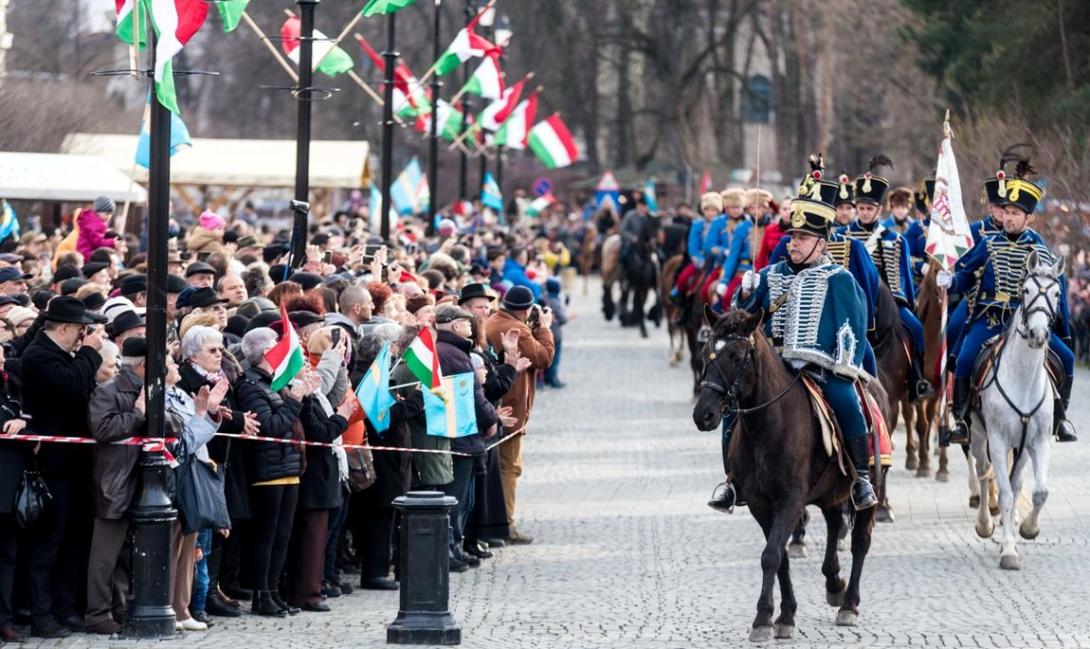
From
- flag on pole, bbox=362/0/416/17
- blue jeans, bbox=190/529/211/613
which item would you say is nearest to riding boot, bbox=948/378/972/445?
flag on pole, bbox=362/0/416/17

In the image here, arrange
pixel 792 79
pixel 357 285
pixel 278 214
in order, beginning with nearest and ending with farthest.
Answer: pixel 357 285 → pixel 792 79 → pixel 278 214

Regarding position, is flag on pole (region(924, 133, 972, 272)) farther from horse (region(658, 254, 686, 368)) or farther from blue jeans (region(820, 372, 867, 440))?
horse (region(658, 254, 686, 368))

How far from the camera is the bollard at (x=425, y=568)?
12109 mm

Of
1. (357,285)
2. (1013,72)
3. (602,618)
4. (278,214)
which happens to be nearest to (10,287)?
(357,285)

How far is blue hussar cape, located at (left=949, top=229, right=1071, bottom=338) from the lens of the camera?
637 inches

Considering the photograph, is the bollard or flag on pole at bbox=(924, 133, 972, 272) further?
flag on pole at bbox=(924, 133, 972, 272)

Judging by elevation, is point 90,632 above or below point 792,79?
below

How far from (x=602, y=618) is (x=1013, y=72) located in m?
27.4

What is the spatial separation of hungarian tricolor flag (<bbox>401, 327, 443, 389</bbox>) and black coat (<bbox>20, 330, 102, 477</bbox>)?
260 cm

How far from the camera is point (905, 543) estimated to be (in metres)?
16.3

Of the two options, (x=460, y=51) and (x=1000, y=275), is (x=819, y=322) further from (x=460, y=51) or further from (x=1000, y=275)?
(x=460, y=51)

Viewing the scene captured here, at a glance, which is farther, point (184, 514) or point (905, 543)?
point (905, 543)

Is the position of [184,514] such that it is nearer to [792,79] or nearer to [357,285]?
[357,285]

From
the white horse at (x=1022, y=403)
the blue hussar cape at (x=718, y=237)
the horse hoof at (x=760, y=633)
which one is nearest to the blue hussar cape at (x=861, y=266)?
the white horse at (x=1022, y=403)
